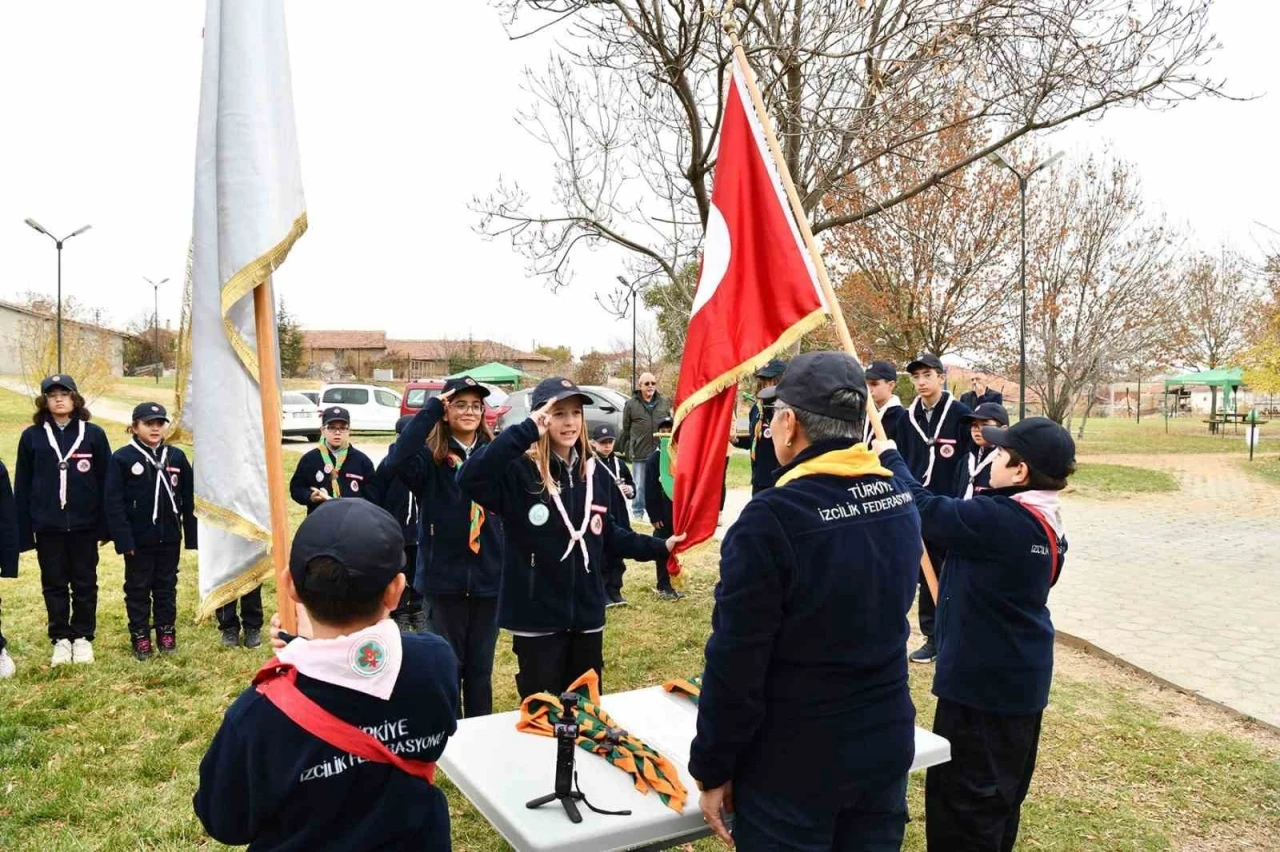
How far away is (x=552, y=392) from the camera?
393 cm

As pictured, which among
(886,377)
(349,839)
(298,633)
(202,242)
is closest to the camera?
(349,839)

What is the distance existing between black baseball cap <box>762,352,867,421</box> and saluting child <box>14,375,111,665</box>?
6.01m

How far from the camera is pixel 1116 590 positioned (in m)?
9.14

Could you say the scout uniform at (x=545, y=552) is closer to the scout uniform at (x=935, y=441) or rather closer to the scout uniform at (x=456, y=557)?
the scout uniform at (x=456, y=557)

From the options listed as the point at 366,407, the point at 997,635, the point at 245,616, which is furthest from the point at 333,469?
the point at 366,407

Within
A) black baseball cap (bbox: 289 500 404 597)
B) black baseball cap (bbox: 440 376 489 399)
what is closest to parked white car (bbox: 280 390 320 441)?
black baseball cap (bbox: 440 376 489 399)

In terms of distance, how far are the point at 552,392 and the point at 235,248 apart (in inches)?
59.4

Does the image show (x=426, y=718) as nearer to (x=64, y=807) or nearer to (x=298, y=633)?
(x=298, y=633)

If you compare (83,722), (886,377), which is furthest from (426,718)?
(886,377)

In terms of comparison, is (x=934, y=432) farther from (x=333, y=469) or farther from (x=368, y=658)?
(x=368, y=658)

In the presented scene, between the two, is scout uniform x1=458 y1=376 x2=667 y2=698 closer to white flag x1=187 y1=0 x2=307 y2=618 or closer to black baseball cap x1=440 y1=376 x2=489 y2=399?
black baseball cap x1=440 y1=376 x2=489 y2=399

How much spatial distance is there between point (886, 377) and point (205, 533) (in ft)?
16.1

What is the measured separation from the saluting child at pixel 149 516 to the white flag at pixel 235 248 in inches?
156

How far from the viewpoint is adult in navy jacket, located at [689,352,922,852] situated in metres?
2.28
